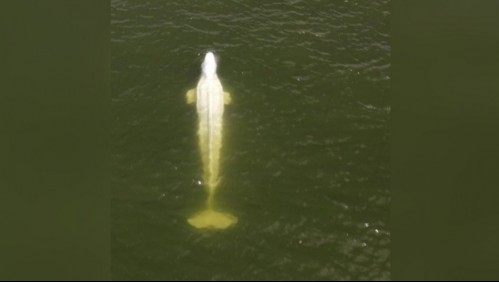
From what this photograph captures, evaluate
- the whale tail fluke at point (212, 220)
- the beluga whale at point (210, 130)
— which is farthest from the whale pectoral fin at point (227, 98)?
the whale tail fluke at point (212, 220)

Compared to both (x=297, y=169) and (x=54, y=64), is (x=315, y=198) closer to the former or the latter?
(x=297, y=169)

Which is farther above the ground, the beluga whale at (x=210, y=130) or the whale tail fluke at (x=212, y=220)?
the beluga whale at (x=210, y=130)

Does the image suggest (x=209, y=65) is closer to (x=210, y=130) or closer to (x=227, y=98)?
(x=227, y=98)

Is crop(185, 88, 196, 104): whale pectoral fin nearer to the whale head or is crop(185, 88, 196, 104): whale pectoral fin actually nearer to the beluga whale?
the beluga whale

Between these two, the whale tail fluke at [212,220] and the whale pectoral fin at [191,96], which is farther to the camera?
the whale pectoral fin at [191,96]

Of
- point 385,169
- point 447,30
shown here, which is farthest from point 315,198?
point 447,30

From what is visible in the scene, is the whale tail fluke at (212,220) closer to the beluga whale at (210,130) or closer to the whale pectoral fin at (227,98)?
the beluga whale at (210,130)

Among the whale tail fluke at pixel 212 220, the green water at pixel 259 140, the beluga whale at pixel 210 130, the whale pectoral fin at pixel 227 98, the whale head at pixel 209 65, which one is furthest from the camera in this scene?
the whale head at pixel 209 65
